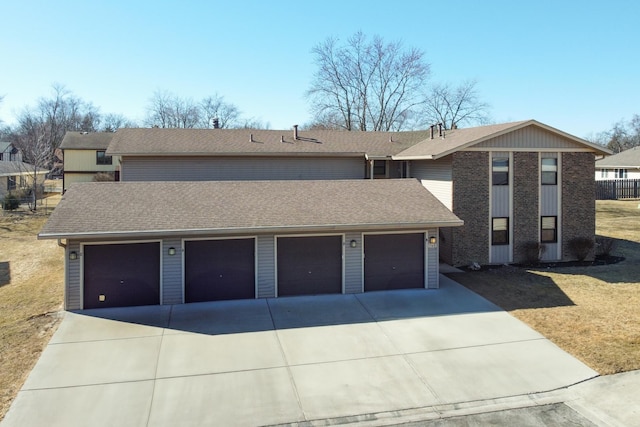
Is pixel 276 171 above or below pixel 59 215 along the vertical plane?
above

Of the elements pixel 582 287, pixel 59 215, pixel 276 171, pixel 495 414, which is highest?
pixel 276 171

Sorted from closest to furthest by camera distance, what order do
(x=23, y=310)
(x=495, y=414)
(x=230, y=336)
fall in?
(x=495, y=414) < (x=230, y=336) < (x=23, y=310)

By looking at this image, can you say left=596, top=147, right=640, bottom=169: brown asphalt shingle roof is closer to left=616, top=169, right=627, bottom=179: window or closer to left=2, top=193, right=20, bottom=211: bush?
left=616, top=169, right=627, bottom=179: window

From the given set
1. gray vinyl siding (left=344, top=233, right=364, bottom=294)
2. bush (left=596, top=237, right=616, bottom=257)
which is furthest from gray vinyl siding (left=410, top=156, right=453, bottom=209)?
bush (left=596, top=237, right=616, bottom=257)

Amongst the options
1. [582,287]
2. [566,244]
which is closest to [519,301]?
[582,287]

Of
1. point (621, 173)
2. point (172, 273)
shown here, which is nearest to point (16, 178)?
point (172, 273)

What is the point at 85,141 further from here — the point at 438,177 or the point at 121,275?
the point at 438,177

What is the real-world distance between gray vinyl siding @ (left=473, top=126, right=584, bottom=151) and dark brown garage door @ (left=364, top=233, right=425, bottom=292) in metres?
5.25

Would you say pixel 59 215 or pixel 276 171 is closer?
pixel 59 215

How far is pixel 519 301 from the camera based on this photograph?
1345cm

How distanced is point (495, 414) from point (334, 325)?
4490 millimetres

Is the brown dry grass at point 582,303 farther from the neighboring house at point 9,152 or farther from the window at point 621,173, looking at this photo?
the neighboring house at point 9,152

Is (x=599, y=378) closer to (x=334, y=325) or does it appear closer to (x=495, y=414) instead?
(x=495, y=414)

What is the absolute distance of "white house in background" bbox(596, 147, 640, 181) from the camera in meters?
44.0
